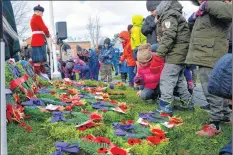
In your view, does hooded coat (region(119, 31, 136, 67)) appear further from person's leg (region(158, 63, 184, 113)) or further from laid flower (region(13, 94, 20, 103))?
laid flower (region(13, 94, 20, 103))

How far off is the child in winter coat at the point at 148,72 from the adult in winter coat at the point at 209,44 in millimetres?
1208

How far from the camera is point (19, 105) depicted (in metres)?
3.81

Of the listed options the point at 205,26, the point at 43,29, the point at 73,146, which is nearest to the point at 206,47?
the point at 205,26

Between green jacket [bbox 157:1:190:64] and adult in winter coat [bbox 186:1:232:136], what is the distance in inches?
19.5

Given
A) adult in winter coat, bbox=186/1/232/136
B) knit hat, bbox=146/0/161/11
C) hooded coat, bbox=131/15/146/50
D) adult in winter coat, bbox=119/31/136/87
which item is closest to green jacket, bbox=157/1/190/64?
adult in winter coat, bbox=186/1/232/136

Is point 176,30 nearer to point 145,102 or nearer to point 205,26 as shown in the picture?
point 205,26

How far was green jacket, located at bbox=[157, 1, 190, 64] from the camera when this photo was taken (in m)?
4.16

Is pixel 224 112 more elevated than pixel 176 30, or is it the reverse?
pixel 176 30

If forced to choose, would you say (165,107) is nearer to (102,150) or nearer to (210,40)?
(210,40)

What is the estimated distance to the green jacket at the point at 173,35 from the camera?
4.16 metres

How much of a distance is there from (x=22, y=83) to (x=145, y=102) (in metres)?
1.87

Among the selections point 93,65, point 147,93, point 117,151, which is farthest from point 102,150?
point 93,65

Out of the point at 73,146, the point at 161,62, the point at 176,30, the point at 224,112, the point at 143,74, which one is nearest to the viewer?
the point at 73,146

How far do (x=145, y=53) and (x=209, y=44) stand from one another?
146cm
